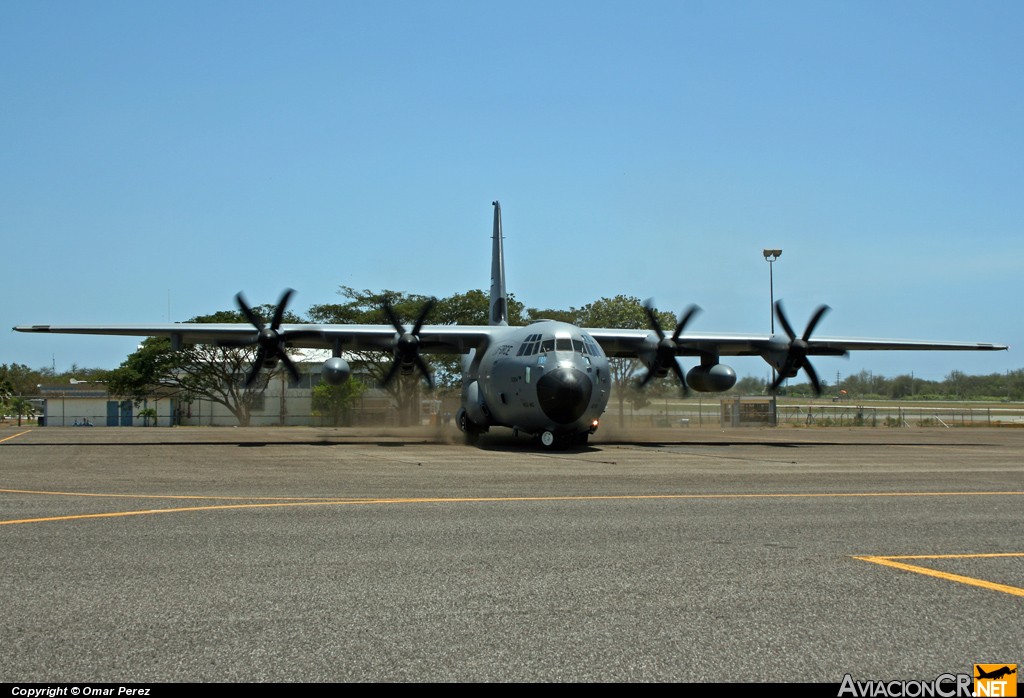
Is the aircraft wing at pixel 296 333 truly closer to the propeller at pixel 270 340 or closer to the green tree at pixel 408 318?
the propeller at pixel 270 340

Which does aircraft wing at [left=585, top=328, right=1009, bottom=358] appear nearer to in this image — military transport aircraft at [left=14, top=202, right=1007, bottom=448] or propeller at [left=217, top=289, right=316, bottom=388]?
military transport aircraft at [left=14, top=202, right=1007, bottom=448]

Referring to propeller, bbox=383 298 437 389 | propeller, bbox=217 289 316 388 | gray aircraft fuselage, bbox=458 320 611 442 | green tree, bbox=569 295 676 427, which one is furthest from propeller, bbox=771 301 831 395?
green tree, bbox=569 295 676 427

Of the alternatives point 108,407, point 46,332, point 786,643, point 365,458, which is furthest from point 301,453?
point 108,407

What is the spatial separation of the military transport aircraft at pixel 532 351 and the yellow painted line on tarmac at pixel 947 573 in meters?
17.7

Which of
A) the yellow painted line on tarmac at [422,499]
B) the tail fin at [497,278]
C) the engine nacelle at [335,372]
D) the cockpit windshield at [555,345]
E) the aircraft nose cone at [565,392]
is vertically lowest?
the yellow painted line on tarmac at [422,499]

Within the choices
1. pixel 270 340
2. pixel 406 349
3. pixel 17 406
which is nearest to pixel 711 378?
pixel 406 349

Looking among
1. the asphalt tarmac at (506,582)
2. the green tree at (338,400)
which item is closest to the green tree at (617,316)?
the green tree at (338,400)

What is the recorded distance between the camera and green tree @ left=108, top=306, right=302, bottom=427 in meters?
72.6

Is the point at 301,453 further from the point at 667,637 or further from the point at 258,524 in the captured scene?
the point at 667,637

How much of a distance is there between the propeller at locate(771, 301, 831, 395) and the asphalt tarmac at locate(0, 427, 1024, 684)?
1774 cm

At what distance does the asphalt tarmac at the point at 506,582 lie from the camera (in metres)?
4.90

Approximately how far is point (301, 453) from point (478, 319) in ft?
150

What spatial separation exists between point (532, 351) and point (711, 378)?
835cm

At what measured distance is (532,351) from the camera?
27219mm
